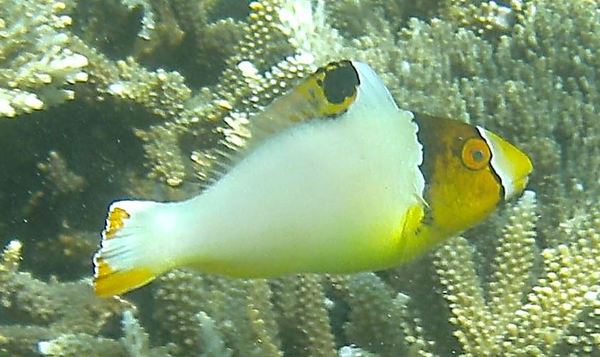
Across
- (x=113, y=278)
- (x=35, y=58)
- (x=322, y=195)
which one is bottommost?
(x=113, y=278)

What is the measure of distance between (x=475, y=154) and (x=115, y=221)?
0.62 m

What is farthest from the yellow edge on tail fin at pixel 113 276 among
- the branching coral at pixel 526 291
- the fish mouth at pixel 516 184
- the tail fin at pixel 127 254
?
the branching coral at pixel 526 291

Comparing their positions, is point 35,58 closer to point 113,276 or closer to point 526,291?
point 113,276

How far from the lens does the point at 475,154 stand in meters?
1.33

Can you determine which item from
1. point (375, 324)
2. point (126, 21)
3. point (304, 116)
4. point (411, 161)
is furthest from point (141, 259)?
point (126, 21)

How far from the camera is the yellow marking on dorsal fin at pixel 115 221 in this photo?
1220mm

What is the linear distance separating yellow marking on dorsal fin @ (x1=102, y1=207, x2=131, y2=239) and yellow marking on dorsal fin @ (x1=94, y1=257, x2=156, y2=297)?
0.04m

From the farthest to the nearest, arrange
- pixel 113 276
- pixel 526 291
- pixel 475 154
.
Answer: pixel 526 291
pixel 475 154
pixel 113 276

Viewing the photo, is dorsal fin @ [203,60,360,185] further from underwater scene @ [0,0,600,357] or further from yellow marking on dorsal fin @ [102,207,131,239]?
yellow marking on dorsal fin @ [102,207,131,239]

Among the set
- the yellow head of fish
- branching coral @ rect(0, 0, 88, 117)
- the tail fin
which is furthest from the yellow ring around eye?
branching coral @ rect(0, 0, 88, 117)

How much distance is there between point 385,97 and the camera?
4.35 ft

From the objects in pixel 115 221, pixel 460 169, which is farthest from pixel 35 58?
pixel 460 169

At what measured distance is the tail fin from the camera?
1.20 m

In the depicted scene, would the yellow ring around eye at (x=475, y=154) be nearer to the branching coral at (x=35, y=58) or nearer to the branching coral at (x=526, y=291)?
the branching coral at (x=526, y=291)
